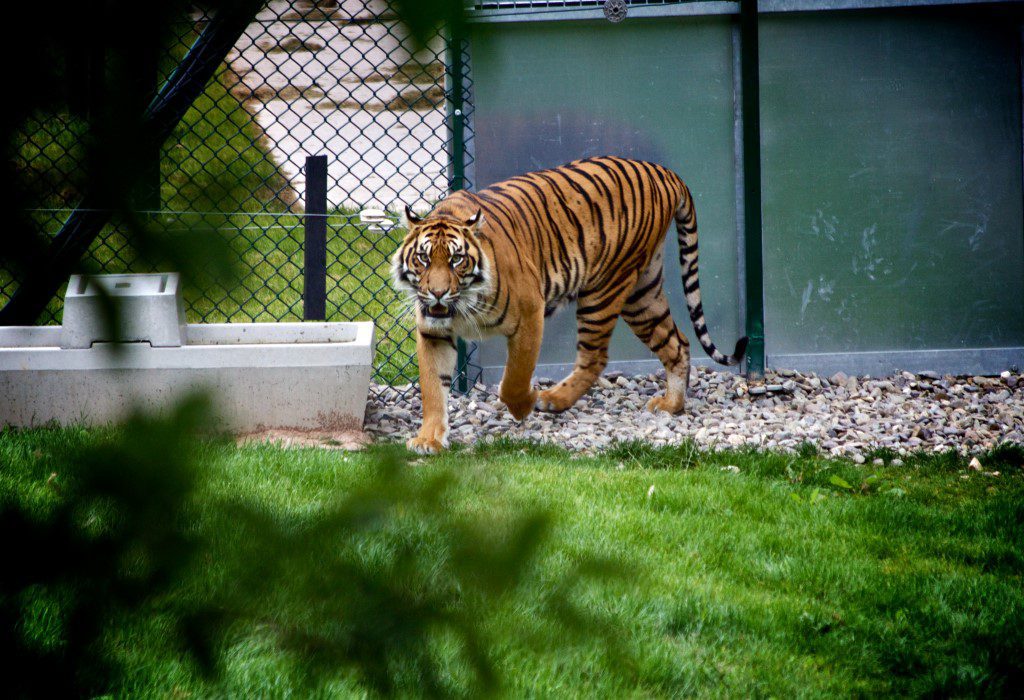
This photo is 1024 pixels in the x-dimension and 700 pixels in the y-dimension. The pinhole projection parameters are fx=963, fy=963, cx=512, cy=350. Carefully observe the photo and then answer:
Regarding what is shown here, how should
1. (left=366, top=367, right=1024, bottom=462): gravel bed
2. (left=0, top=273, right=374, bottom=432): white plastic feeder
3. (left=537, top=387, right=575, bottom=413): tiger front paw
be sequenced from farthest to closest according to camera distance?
(left=537, top=387, right=575, bottom=413): tiger front paw < (left=366, top=367, right=1024, bottom=462): gravel bed < (left=0, top=273, right=374, bottom=432): white plastic feeder

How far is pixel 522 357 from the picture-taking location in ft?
15.2

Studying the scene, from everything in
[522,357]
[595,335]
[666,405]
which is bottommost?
[666,405]

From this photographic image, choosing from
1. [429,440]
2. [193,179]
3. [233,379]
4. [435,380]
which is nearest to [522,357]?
[435,380]

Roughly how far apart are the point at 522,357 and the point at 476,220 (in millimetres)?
694

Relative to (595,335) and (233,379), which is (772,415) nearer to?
(595,335)

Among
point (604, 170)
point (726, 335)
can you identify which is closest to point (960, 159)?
point (726, 335)

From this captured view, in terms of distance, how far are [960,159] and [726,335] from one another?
1.77 metres

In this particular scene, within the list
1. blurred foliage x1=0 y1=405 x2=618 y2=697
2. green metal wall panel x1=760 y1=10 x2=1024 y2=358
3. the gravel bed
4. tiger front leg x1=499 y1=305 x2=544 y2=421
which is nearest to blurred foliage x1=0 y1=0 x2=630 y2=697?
blurred foliage x1=0 y1=405 x2=618 y2=697

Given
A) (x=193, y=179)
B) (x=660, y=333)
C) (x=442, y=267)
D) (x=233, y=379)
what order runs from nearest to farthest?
1. (x=193, y=179)
2. (x=233, y=379)
3. (x=442, y=267)
4. (x=660, y=333)

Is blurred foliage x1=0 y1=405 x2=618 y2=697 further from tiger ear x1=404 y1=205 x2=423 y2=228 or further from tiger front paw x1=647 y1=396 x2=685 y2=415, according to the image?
tiger front paw x1=647 y1=396 x2=685 y2=415

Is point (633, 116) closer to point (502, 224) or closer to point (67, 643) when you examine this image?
point (502, 224)

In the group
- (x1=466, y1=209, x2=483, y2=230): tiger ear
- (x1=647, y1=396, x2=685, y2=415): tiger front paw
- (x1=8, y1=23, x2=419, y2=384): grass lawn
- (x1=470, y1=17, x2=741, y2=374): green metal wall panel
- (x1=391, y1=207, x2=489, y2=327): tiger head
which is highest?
(x1=470, y1=17, x2=741, y2=374): green metal wall panel

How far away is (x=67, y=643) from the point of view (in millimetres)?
845

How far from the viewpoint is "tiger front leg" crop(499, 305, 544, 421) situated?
4.63 metres
